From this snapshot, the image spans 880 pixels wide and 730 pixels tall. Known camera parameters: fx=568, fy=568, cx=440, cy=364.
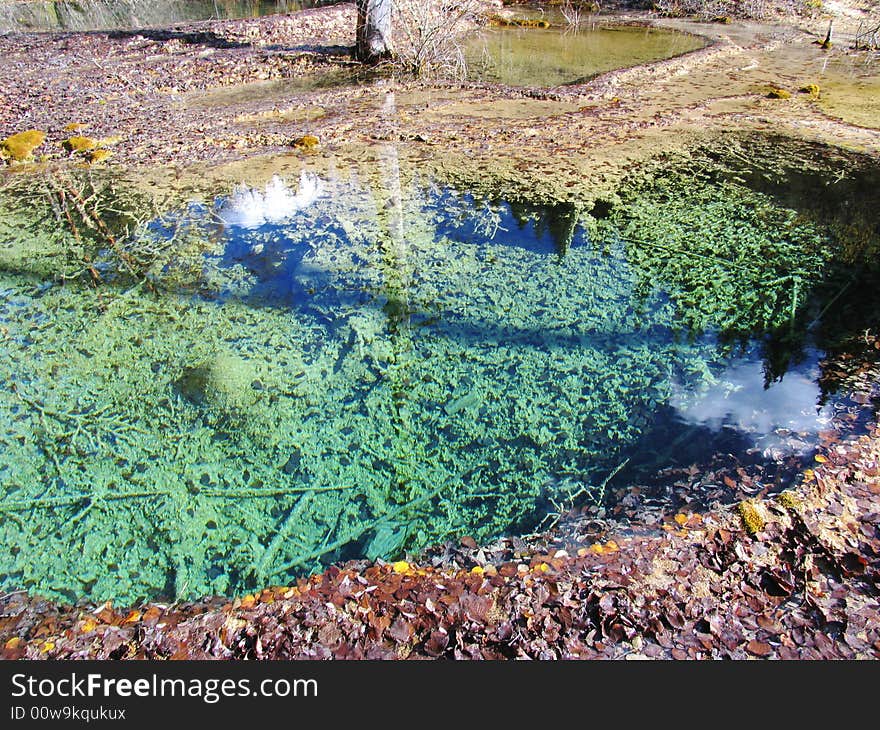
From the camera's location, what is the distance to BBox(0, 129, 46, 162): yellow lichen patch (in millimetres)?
4793

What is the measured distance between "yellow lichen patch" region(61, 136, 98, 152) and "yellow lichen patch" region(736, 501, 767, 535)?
5609 millimetres

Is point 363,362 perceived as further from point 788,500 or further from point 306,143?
point 306,143

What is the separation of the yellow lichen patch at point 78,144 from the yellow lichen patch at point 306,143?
173 centimetres

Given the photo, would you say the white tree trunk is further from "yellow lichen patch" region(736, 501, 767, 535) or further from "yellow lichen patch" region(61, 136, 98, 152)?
"yellow lichen patch" region(736, 501, 767, 535)

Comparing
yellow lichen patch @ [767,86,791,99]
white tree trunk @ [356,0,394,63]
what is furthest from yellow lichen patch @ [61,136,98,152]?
yellow lichen patch @ [767,86,791,99]

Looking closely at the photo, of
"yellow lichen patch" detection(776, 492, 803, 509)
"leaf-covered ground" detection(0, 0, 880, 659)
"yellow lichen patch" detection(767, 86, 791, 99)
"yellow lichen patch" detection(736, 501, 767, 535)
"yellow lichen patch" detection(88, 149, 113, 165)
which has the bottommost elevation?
"leaf-covered ground" detection(0, 0, 880, 659)

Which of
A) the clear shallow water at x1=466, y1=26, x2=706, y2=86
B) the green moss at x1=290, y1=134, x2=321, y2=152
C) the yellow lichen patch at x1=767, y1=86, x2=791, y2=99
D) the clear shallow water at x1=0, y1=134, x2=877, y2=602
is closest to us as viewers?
the clear shallow water at x1=0, y1=134, x2=877, y2=602

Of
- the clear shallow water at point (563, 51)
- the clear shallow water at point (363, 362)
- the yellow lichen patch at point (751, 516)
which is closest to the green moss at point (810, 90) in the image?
the clear shallow water at point (563, 51)

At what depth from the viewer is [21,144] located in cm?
489

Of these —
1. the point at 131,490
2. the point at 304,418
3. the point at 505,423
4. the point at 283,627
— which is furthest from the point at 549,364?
the point at 131,490

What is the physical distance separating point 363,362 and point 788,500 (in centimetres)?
182

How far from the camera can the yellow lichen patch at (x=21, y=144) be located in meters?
4.79

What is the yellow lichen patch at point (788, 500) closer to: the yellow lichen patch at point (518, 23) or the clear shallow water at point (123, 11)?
the yellow lichen patch at point (518, 23)

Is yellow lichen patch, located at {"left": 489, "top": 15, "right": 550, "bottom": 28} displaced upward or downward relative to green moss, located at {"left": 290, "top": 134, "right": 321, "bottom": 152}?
upward
